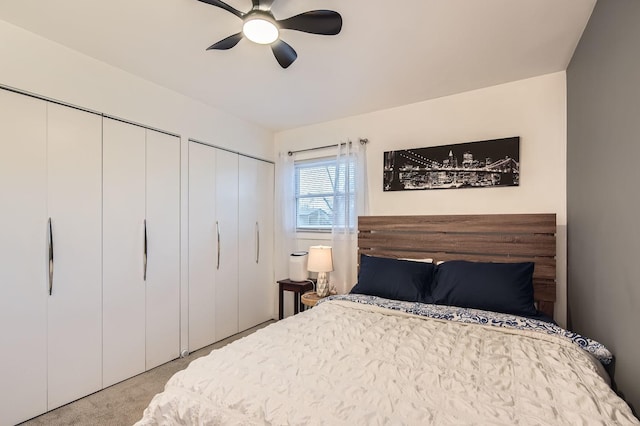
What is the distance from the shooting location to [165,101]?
9.25 feet

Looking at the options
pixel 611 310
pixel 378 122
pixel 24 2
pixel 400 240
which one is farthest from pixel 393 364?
pixel 24 2

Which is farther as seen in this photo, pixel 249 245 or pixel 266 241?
pixel 266 241

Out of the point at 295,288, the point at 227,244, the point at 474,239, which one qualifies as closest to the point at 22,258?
the point at 227,244

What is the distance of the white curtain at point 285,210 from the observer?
3869 mm

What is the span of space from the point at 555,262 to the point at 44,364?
3.69 m

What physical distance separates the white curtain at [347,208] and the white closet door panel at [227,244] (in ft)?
3.65

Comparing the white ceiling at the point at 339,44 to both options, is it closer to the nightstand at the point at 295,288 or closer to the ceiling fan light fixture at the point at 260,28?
the ceiling fan light fixture at the point at 260,28

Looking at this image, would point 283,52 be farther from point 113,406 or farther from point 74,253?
point 113,406

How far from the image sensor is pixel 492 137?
2.73m

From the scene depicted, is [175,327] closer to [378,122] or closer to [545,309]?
[378,122]

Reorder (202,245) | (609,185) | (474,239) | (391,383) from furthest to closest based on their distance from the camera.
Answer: (202,245)
(474,239)
(609,185)
(391,383)

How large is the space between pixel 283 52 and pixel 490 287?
2076 mm

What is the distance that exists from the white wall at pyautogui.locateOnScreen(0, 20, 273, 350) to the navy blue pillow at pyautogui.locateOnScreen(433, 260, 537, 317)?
235cm

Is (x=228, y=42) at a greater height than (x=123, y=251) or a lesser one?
greater
